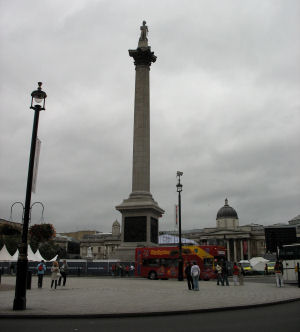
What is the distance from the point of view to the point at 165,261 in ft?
139

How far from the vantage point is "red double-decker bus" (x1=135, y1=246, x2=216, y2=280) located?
41906 mm

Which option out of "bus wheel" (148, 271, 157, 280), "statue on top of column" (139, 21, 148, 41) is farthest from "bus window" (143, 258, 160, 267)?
"statue on top of column" (139, 21, 148, 41)

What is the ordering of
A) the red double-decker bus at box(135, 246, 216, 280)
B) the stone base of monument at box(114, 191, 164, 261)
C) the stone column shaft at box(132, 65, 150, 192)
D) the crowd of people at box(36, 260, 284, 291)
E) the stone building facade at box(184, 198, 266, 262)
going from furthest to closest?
the stone building facade at box(184, 198, 266, 262) → the stone column shaft at box(132, 65, 150, 192) → the stone base of monument at box(114, 191, 164, 261) → the red double-decker bus at box(135, 246, 216, 280) → the crowd of people at box(36, 260, 284, 291)

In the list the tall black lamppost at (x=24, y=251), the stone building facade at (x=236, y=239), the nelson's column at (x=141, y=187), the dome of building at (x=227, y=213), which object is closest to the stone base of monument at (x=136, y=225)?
the nelson's column at (x=141, y=187)

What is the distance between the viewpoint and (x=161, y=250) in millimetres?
42219

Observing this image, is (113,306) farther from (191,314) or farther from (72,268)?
(72,268)

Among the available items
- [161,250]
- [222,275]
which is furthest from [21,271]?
[161,250]

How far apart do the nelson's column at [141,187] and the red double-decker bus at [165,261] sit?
303 centimetres

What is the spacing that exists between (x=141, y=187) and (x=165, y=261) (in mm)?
10008

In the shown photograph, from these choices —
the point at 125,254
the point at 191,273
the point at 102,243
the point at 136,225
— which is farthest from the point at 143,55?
the point at 102,243

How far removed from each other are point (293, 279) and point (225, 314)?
97.0 ft

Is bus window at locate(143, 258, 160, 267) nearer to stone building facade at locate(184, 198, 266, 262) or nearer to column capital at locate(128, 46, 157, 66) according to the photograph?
column capital at locate(128, 46, 157, 66)

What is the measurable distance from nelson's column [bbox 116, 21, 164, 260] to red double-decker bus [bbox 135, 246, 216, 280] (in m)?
3.03

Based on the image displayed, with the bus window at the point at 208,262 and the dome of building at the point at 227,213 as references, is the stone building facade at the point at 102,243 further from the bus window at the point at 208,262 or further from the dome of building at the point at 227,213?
the bus window at the point at 208,262
